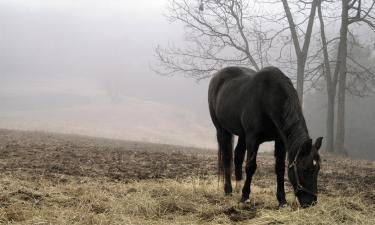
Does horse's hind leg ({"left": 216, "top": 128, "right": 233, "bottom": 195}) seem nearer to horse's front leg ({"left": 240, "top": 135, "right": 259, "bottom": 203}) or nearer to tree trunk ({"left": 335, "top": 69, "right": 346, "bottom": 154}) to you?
horse's front leg ({"left": 240, "top": 135, "right": 259, "bottom": 203})

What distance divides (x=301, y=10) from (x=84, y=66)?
100993 mm

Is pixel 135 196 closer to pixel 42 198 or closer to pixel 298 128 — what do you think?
pixel 42 198

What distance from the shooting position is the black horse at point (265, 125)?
5633 mm

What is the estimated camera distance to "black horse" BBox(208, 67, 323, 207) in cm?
563

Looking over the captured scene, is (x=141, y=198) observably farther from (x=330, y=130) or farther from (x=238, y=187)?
(x=330, y=130)

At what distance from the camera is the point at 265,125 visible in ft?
21.1

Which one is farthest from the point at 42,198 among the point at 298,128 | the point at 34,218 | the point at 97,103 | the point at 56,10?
the point at 56,10

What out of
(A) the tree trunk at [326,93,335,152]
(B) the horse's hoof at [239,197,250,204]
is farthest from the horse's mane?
(A) the tree trunk at [326,93,335,152]

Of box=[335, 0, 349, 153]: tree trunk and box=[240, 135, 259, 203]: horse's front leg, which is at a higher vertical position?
box=[335, 0, 349, 153]: tree trunk

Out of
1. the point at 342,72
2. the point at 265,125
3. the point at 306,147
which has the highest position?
the point at 342,72

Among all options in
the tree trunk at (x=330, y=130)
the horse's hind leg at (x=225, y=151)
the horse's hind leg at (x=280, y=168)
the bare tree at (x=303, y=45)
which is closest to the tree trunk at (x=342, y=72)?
the tree trunk at (x=330, y=130)

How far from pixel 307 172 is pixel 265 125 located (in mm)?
1067

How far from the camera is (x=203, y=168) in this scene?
11.3m

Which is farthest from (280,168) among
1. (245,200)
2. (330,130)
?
(330,130)
